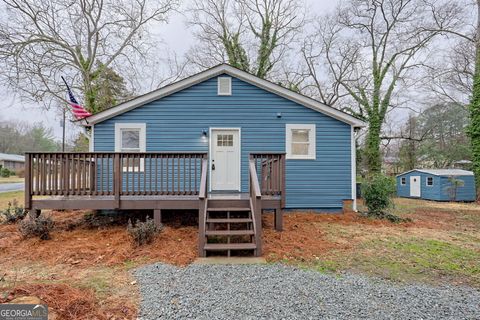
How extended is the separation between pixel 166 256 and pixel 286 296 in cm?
213

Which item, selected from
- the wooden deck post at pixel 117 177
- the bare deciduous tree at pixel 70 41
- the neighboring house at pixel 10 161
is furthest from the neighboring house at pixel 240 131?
the neighboring house at pixel 10 161

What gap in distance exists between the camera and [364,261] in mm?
4113

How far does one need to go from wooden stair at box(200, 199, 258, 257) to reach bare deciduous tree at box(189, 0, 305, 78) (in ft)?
48.6

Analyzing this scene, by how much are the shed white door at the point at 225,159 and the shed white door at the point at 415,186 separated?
47.0 feet

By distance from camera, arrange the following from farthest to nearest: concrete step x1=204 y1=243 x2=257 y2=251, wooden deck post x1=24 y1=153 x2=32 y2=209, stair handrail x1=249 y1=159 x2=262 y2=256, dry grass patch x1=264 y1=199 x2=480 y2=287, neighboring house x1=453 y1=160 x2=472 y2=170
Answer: neighboring house x1=453 y1=160 x2=472 y2=170, wooden deck post x1=24 y1=153 x2=32 y2=209, stair handrail x1=249 y1=159 x2=262 y2=256, concrete step x1=204 y1=243 x2=257 y2=251, dry grass patch x1=264 y1=199 x2=480 y2=287

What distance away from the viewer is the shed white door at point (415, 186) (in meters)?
16.4

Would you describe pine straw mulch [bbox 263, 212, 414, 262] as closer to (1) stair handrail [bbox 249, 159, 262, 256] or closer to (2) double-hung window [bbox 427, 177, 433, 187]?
(1) stair handrail [bbox 249, 159, 262, 256]

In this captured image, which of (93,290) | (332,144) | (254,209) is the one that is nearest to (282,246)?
(254,209)

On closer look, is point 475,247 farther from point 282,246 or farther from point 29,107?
point 29,107

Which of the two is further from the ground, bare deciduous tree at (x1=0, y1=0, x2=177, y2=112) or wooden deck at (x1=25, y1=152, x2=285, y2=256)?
bare deciduous tree at (x1=0, y1=0, x2=177, y2=112)

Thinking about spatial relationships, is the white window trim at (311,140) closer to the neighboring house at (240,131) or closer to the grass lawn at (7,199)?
the neighboring house at (240,131)

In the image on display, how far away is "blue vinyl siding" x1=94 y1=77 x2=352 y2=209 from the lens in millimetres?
7766

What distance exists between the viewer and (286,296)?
9.57 feet

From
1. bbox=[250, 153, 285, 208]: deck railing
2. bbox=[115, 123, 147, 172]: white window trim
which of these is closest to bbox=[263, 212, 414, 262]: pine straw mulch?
bbox=[250, 153, 285, 208]: deck railing
